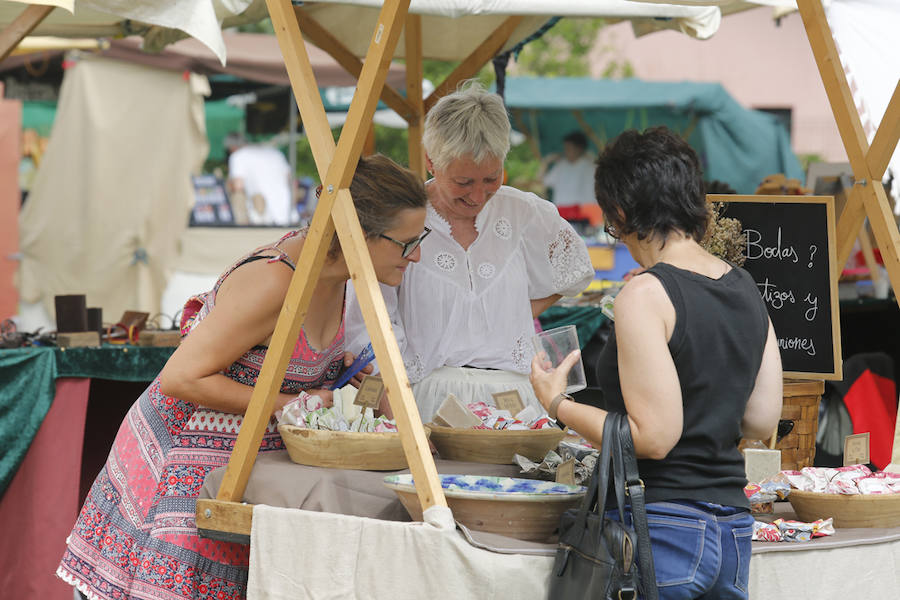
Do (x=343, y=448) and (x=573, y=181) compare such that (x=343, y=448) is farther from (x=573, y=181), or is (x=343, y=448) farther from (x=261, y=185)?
(x=573, y=181)

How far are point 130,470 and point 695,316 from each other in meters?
1.52

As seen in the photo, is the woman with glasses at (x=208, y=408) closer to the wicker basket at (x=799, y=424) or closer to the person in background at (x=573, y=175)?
the wicker basket at (x=799, y=424)

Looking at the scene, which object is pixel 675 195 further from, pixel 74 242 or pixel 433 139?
pixel 74 242

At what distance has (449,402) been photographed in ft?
8.51

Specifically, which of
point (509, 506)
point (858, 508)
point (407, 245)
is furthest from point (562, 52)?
point (509, 506)

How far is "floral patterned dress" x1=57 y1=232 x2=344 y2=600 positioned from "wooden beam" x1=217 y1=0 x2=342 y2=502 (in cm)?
22

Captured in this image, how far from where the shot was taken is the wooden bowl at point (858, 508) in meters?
2.28

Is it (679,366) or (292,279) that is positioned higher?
(292,279)

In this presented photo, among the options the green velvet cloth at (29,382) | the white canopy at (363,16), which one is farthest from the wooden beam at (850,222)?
the green velvet cloth at (29,382)

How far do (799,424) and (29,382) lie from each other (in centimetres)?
274

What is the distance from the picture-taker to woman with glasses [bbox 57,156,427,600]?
2.40 m

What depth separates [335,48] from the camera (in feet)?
15.2

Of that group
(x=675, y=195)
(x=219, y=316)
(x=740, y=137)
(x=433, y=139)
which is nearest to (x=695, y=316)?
(x=675, y=195)

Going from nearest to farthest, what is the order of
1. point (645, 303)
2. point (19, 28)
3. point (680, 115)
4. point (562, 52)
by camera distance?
point (645, 303)
point (19, 28)
point (680, 115)
point (562, 52)
